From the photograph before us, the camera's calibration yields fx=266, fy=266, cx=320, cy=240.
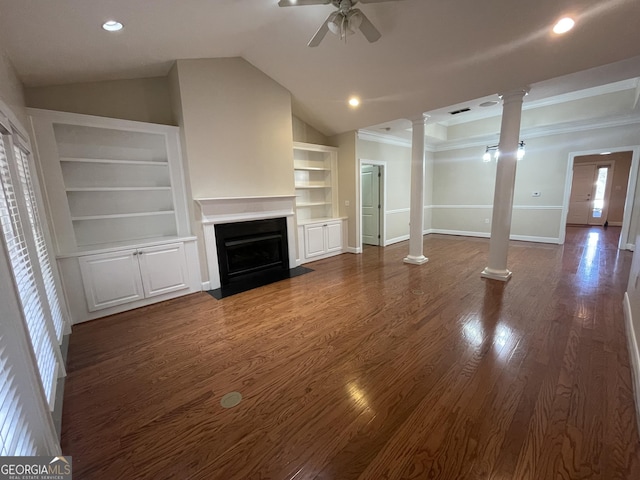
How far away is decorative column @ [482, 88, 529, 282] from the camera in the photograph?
3.48 meters

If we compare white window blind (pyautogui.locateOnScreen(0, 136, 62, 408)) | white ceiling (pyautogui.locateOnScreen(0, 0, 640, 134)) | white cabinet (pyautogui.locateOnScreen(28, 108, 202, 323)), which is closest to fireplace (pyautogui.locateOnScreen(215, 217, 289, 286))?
white cabinet (pyautogui.locateOnScreen(28, 108, 202, 323))

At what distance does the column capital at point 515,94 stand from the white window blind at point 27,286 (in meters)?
4.92

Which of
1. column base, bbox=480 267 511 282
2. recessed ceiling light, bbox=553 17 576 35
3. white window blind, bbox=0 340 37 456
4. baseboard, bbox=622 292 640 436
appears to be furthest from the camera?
column base, bbox=480 267 511 282

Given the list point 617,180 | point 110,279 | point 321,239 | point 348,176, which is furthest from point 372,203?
point 617,180

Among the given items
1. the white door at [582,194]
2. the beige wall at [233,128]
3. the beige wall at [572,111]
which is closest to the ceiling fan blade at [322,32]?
the beige wall at [233,128]

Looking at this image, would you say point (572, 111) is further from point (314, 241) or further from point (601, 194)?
point (314, 241)

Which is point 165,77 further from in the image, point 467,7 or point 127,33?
point 467,7

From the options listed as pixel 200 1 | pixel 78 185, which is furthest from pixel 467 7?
pixel 78 185

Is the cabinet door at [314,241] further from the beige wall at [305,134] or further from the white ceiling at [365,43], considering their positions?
the white ceiling at [365,43]

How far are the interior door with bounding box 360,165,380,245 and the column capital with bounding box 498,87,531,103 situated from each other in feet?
9.63

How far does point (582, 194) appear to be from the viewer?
911 centimetres

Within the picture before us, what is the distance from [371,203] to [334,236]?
58.6 inches

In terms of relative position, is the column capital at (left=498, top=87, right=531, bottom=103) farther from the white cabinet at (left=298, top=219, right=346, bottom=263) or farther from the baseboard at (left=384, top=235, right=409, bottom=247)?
the baseboard at (left=384, top=235, right=409, bottom=247)

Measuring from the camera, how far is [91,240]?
339cm
